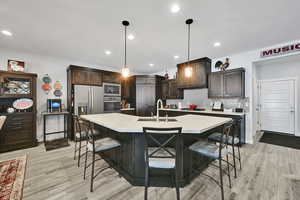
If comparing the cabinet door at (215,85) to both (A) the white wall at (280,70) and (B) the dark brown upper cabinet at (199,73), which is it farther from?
(A) the white wall at (280,70)

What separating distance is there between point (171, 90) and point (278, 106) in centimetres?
403

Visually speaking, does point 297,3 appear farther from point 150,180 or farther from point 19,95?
point 19,95

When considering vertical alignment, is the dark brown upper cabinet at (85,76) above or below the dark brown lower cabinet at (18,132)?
above

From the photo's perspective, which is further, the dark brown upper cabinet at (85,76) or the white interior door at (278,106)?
the white interior door at (278,106)

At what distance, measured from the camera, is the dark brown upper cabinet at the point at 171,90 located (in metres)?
5.40

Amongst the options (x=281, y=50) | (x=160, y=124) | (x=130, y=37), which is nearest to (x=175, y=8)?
(x=130, y=37)

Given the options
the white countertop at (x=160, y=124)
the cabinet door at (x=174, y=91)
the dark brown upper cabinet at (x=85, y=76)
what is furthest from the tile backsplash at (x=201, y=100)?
the dark brown upper cabinet at (x=85, y=76)

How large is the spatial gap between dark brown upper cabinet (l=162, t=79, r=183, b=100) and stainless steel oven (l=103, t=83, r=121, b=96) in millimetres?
2087

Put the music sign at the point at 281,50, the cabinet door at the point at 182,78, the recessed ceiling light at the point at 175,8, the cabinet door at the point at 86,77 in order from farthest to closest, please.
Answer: the cabinet door at the point at 182,78, the cabinet door at the point at 86,77, the music sign at the point at 281,50, the recessed ceiling light at the point at 175,8

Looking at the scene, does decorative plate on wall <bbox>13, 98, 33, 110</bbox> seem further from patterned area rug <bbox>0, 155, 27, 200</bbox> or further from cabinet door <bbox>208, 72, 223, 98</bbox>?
cabinet door <bbox>208, 72, 223, 98</bbox>

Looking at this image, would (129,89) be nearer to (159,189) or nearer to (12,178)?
(12,178)

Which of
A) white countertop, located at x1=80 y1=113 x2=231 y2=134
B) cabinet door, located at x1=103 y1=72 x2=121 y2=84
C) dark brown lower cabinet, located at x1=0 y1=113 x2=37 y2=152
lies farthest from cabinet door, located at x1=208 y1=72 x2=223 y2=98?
dark brown lower cabinet, located at x1=0 y1=113 x2=37 y2=152

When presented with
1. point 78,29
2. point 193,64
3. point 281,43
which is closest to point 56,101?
point 78,29

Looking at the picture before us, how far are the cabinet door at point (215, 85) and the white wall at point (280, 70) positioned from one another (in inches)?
55.9
